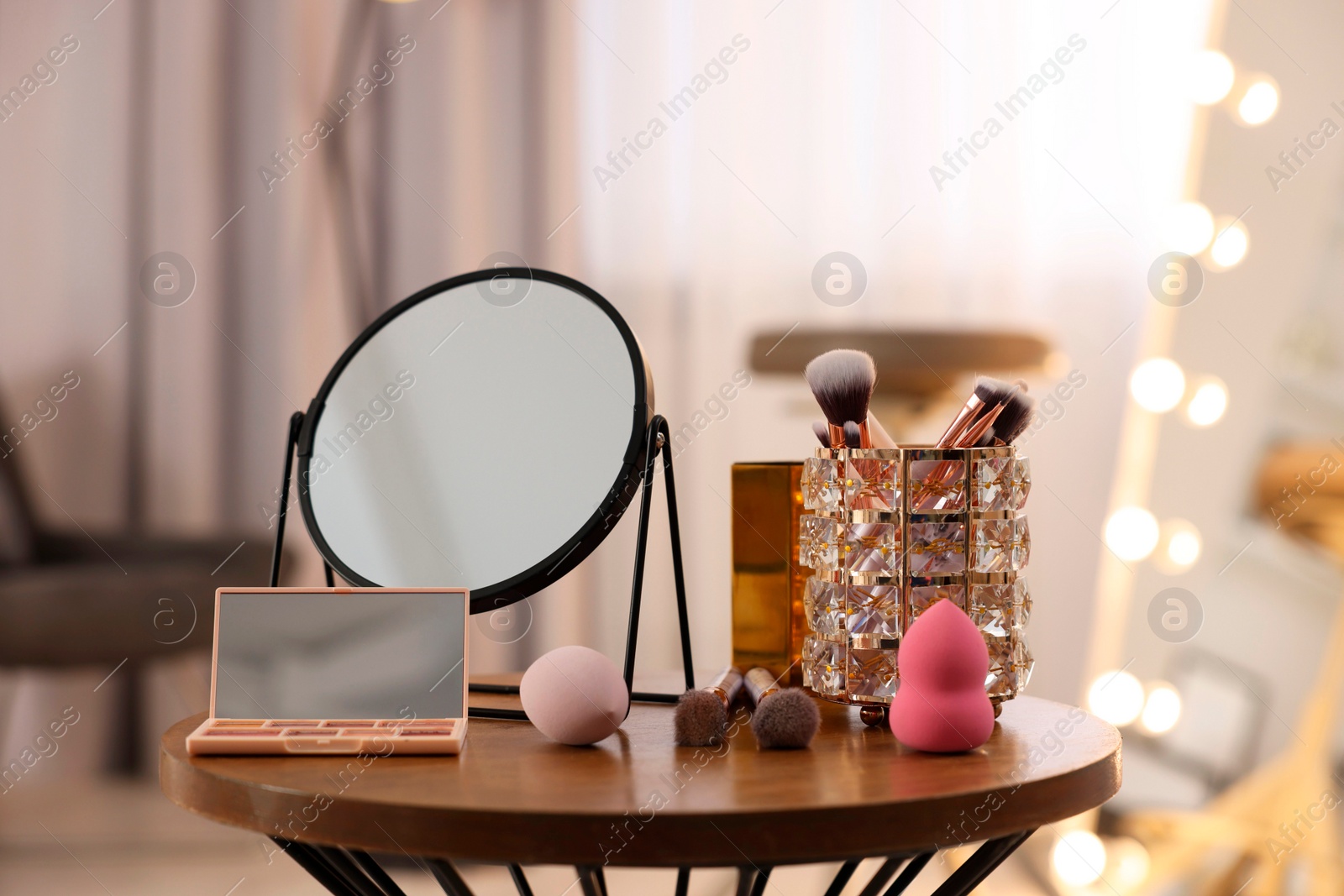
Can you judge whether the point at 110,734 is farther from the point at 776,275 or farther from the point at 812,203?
the point at 812,203

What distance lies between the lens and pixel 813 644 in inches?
28.5

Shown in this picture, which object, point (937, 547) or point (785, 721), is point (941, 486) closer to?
point (937, 547)

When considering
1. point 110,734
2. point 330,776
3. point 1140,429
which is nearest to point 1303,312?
point 1140,429

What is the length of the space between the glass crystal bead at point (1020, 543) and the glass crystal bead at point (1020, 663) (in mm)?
49

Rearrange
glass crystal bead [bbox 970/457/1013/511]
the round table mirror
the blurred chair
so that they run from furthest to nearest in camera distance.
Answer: the blurred chair, the round table mirror, glass crystal bead [bbox 970/457/1013/511]

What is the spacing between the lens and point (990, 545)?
70 cm

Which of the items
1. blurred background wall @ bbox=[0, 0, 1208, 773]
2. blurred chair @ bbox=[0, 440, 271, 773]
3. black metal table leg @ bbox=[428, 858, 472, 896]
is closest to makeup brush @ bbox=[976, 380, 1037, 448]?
black metal table leg @ bbox=[428, 858, 472, 896]

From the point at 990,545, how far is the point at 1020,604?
5cm

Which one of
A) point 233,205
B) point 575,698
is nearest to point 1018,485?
point 575,698

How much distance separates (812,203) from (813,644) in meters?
0.86

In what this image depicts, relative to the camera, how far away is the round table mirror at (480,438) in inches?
31.7

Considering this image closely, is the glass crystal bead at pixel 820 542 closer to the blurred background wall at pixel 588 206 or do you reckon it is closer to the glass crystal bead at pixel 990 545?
the glass crystal bead at pixel 990 545

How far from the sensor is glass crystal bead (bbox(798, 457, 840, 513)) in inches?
28.2

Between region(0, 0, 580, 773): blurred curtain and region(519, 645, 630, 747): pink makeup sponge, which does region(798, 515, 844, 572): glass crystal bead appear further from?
region(0, 0, 580, 773): blurred curtain
